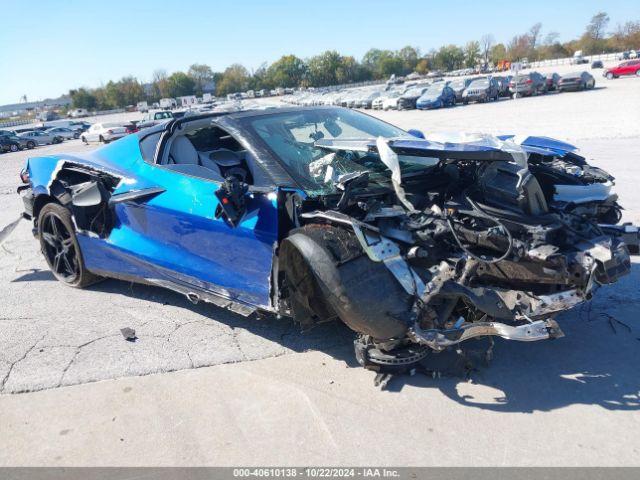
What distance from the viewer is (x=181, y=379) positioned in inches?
135

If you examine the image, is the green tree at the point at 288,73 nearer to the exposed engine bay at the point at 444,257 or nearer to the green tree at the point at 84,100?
the green tree at the point at 84,100

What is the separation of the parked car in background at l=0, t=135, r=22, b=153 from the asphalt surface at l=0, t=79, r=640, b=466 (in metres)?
33.4

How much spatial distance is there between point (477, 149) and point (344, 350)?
1585mm

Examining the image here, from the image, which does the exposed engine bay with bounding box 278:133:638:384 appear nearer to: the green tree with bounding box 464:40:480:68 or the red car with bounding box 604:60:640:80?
the red car with bounding box 604:60:640:80

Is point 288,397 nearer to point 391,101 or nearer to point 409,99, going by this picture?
point 409,99

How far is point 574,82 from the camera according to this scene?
108 ft

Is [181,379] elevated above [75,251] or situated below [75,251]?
below

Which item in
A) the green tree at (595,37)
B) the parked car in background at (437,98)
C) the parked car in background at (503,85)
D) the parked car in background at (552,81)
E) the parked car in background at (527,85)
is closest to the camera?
the parked car in background at (437,98)

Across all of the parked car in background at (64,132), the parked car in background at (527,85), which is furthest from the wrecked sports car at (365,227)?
the parked car in background at (64,132)

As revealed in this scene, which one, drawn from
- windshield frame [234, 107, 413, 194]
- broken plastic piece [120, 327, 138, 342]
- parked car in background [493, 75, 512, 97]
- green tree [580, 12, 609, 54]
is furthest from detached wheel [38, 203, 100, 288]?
green tree [580, 12, 609, 54]

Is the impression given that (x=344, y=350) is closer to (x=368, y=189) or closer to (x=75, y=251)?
(x=368, y=189)

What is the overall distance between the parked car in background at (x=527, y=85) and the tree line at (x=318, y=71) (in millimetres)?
77125

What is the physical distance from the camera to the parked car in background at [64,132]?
128 feet

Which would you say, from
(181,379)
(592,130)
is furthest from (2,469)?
(592,130)
